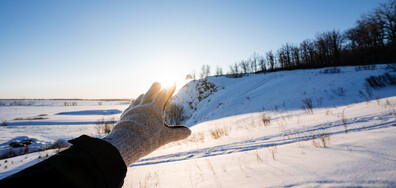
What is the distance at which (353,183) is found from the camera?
2.19 feet

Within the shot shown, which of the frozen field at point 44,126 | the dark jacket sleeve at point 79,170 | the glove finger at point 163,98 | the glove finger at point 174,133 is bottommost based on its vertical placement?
the frozen field at point 44,126

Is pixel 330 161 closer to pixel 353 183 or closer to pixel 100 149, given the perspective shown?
pixel 353 183

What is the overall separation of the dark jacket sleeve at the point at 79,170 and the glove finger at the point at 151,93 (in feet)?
3.16

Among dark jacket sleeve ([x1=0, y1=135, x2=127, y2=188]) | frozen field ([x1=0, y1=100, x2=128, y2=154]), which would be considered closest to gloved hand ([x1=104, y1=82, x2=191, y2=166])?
dark jacket sleeve ([x1=0, y1=135, x2=127, y2=188])

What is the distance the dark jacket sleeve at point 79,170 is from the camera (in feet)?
2.44

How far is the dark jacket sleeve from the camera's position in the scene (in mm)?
745

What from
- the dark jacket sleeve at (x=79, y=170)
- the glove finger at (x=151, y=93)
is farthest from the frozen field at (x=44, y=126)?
the dark jacket sleeve at (x=79, y=170)

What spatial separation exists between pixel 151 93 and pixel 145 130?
57 cm

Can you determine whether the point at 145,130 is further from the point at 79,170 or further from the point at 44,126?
the point at 44,126

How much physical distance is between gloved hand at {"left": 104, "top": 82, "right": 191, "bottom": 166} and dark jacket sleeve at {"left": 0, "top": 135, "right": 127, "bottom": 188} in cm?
30

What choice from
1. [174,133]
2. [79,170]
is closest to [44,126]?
[174,133]

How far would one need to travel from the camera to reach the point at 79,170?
844mm

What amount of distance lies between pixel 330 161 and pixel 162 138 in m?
1.51

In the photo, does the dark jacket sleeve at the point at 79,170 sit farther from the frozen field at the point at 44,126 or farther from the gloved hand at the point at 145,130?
A: the frozen field at the point at 44,126
